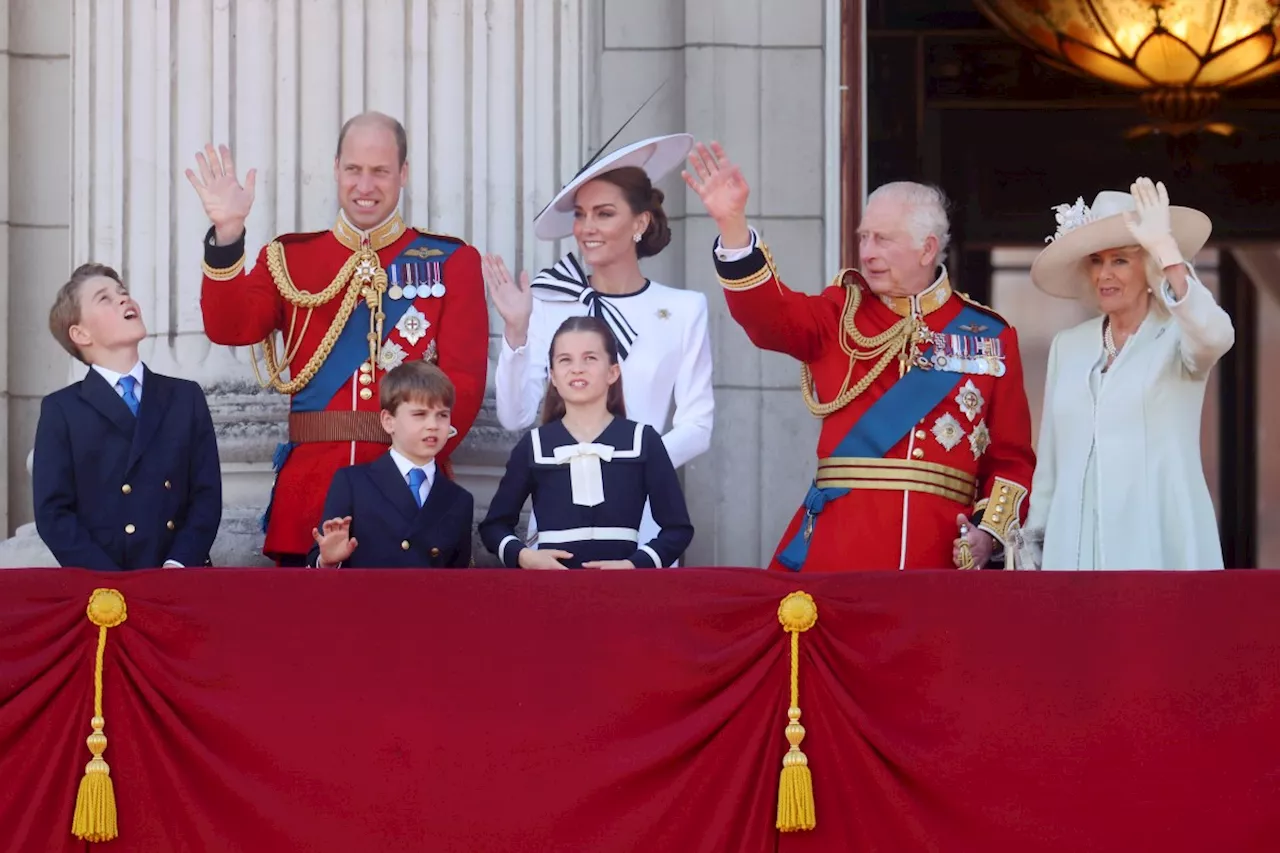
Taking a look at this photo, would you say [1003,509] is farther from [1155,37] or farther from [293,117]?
[1155,37]

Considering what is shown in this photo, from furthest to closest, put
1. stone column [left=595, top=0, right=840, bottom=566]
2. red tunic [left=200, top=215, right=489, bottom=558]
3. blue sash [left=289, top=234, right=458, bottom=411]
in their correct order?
stone column [left=595, top=0, right=840, bottom=566] < blue sash [left=289, top=234, right=458, bottom=411] < red tunic [left=200, top=215, right=489, bottom=558]

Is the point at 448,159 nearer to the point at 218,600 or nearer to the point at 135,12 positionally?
the point at 135,12

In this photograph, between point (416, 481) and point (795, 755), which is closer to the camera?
point (795, 755)

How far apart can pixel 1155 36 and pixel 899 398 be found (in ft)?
11.0

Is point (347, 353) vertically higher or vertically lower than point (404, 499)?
higher

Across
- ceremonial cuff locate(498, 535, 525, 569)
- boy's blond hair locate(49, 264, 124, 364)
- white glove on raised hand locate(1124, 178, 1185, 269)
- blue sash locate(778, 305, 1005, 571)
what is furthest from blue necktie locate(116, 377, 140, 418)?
white glove on raised hand locate(1124, 178, 1185, 269)

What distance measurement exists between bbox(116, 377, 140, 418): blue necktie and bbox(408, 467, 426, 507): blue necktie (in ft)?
2.20

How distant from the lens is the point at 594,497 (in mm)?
6180

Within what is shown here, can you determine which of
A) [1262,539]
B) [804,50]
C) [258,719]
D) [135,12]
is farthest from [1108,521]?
[1262,539]

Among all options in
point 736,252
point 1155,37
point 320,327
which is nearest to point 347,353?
point 320,327

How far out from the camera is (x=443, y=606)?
5520 mm

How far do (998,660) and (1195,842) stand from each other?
54cm

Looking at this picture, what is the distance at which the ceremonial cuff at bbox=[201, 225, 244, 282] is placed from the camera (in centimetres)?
641

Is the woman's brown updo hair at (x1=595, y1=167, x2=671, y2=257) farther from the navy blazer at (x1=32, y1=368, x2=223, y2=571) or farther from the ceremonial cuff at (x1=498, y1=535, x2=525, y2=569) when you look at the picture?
the navy blazer at (x1=32, y1=368, x2=223, y2=571)
